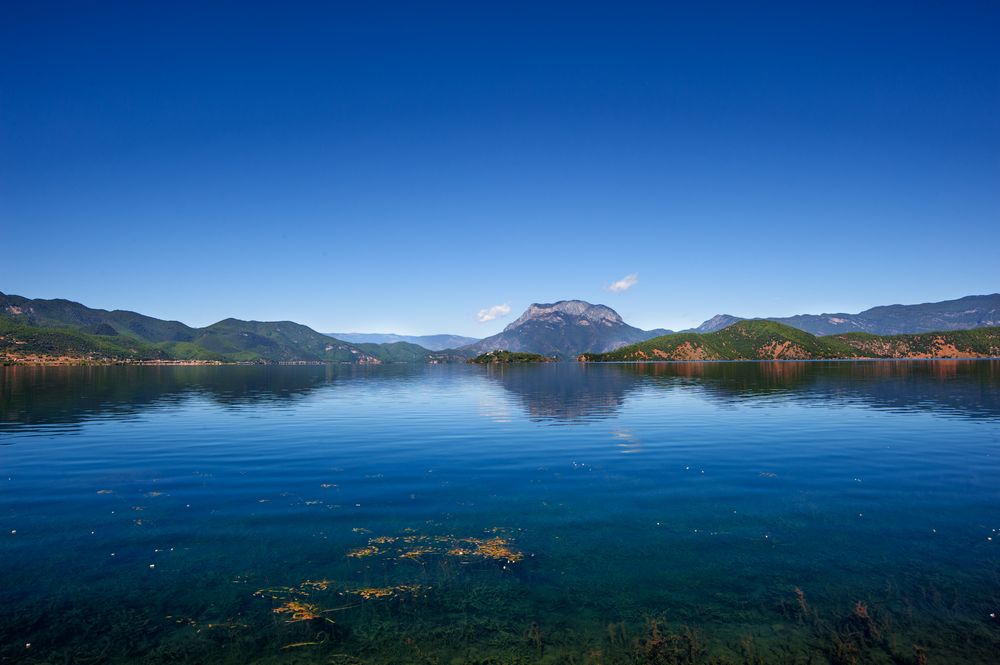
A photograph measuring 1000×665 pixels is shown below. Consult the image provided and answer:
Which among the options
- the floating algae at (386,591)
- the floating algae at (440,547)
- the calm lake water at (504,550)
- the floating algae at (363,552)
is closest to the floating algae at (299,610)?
the calm lake water at (504,550)

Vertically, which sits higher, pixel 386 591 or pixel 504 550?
pixel 386 591

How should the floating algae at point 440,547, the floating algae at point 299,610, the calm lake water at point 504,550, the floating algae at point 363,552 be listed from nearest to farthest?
the calm lake water at point 504,550 < the floating algae at point 299,610 < the floating algae at point 440,547 < the floating algae at point 363,552

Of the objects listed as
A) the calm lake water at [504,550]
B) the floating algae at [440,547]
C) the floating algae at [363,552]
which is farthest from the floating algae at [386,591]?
the floating algae at [363,552]

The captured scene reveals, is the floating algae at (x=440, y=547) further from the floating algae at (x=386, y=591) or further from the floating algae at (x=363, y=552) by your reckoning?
the floating algae at (x=386, y=591)

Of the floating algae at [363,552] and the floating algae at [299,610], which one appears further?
the floating algae at [363,552]

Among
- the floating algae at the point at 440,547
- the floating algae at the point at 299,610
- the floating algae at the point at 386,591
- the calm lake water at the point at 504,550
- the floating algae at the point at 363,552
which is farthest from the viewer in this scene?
the floating algae at the point at 363,552

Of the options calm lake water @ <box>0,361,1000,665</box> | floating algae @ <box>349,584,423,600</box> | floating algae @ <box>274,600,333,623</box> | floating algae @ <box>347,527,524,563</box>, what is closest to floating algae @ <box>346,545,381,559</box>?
floating algae @ <box>347,527,524,563</box>

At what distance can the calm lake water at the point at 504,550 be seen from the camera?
1570 centimetres

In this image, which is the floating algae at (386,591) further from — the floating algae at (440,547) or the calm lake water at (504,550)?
the floating algae at (440,547)

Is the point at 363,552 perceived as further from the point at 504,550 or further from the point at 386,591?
the point at 504,550

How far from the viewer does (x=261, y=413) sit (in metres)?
75.9

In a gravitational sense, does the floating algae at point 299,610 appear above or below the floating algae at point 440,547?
above

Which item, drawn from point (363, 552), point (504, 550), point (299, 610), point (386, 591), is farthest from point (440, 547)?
point (299, 610)

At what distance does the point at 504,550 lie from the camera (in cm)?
2262
